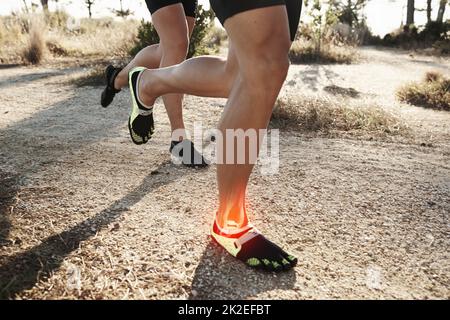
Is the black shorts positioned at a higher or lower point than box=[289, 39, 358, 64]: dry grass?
higher

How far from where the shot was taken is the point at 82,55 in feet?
27.7

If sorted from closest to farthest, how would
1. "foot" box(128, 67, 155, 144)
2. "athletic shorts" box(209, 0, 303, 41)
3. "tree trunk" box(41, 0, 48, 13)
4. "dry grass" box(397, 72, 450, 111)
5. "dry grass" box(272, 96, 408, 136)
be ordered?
"athletic shorts" box(209, 0, 303, 41)
"foot" box(128, 67, 155, 144)
"dry grass" box(272, 96, 408, 136)
"dry grass" box(397, 72, 450, 111)
"tree trunk" box(41, 0, 48, 13)

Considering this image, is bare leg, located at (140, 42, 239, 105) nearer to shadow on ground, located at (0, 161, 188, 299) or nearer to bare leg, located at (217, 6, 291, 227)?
bare leg, located at (217, 6, 291, 227)

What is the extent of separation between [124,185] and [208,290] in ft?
3.08

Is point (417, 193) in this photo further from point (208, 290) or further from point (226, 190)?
point (208, 290)

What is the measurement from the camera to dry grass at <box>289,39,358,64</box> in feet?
26.3

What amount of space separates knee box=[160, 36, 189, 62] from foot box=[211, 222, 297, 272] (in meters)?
1.20

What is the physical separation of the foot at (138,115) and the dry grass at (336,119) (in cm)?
135

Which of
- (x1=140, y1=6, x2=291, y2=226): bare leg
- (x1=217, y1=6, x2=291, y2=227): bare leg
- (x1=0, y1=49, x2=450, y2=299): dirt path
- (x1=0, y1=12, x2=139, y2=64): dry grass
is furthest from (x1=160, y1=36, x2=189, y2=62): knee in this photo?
(x1=0, y1=12, x2=139, y2=64): dry grass

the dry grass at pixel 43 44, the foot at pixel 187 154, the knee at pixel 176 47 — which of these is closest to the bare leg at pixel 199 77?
the knee at pixel 176 47

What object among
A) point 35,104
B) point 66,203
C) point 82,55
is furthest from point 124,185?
point 82,55

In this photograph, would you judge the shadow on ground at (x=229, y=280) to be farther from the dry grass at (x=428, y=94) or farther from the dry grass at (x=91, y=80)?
the dry grass at (x=91, y=80)

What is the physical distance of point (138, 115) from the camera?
1.99 m

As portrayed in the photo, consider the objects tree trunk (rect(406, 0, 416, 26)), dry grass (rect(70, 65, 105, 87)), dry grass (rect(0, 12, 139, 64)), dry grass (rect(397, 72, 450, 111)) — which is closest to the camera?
dry grass (rect(397, 72, 450, 111))
